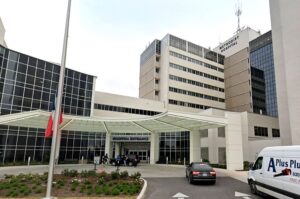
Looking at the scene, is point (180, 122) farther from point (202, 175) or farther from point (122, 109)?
point (122, 109)

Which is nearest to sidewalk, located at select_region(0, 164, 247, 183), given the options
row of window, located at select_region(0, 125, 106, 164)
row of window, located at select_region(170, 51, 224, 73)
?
row of window, located at select_region(0, 125, 106, 164)

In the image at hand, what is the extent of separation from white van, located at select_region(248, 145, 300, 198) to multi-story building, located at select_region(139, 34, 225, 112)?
4773cm

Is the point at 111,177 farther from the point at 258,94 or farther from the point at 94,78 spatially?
the point at 258,94

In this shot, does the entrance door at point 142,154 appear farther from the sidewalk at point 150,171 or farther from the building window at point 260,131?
the building window at point 260,131

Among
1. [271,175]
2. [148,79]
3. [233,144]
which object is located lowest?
[271,175]

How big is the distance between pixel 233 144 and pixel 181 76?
38336 millimetres

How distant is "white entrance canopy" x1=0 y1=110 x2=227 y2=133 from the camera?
26.1 meters

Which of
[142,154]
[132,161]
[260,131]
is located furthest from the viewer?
[142,154]

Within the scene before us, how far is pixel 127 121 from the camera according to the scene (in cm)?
3253

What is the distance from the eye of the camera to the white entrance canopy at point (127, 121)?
85.7 feet

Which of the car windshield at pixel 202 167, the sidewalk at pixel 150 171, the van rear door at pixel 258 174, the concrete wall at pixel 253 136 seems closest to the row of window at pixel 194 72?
the concrete wall at pixel 253 136

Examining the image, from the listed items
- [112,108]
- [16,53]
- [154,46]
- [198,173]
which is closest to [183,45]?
[154,46]

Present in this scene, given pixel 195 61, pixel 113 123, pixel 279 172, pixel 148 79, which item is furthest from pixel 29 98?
pixel 195 61

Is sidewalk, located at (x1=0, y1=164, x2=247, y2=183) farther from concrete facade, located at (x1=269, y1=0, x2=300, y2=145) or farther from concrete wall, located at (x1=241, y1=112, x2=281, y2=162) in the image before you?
concrete wall, located at (x1=241, y1=112, x2=281, y2=162)
